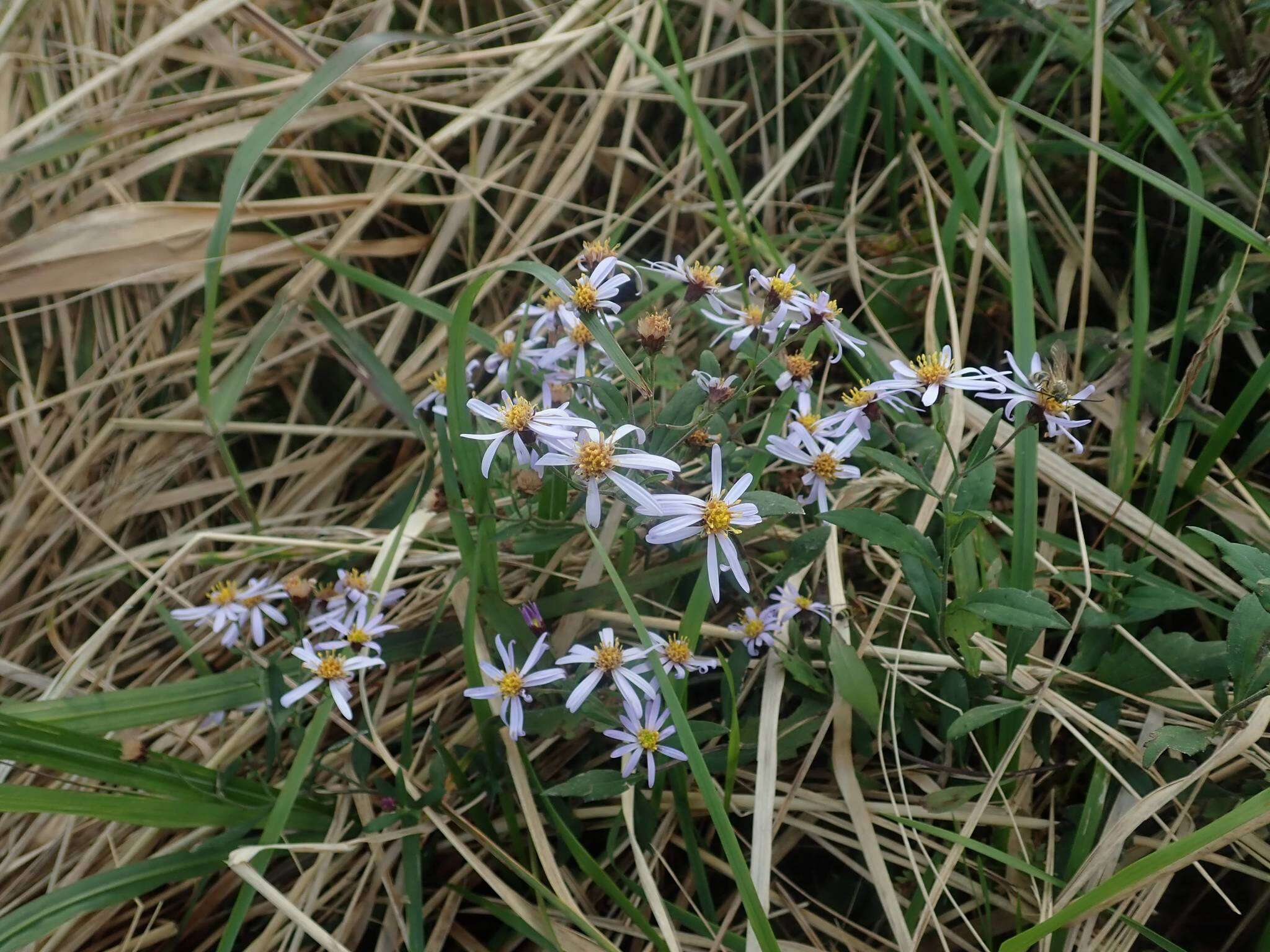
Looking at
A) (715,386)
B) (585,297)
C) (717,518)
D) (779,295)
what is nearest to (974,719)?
(717,518)

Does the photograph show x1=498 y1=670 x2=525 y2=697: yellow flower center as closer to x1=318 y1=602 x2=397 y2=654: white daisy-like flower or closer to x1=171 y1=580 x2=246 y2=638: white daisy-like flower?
x1=318 y1=602 x2=397 y2=654: white daisy-like flower

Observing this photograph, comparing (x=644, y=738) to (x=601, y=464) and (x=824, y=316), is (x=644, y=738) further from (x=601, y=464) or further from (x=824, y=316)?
(x=824, y=316)

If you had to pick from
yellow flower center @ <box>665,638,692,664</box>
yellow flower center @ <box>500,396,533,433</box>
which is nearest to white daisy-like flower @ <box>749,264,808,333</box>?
yellow flower center @ <box>500,396,533,433</box>

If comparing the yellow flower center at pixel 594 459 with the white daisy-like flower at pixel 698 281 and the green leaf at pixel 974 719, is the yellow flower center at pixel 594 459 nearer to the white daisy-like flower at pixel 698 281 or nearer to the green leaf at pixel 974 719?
the white daisy-like flower at pixel 698 281

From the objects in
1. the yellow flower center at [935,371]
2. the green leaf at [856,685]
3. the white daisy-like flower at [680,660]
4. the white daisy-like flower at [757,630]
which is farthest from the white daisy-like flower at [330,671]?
the yellow flower center at [935,371]

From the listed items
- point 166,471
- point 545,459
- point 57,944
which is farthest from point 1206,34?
point 57,944

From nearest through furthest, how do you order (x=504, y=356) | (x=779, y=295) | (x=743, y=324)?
(x=779, y=295), (x=743, y=324), (x=504, y=356)
